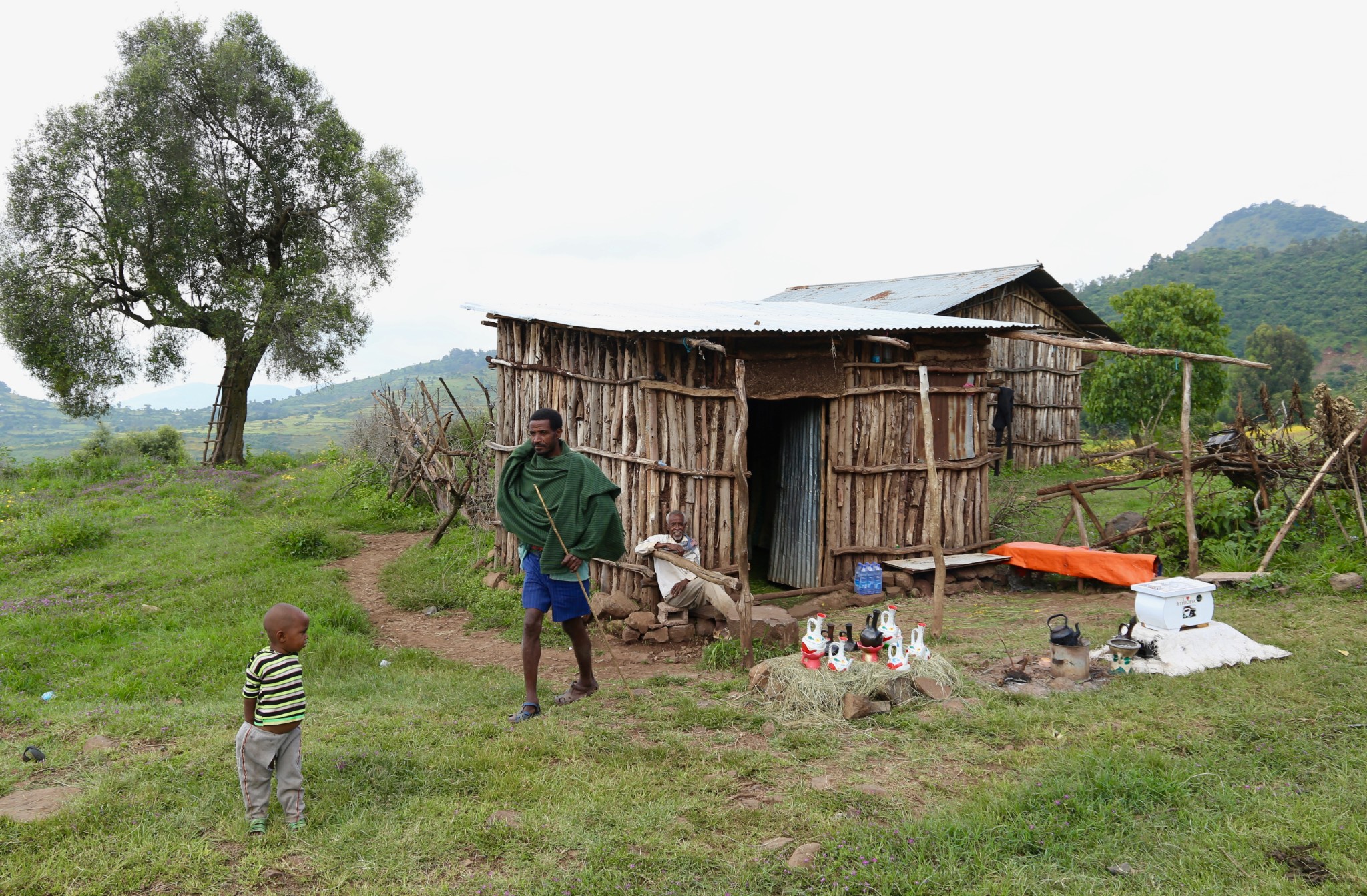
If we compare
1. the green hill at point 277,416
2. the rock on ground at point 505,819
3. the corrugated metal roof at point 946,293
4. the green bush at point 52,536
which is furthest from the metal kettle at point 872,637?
the green hill at point 277,416

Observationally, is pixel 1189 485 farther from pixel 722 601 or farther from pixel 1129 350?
pixel 722 601

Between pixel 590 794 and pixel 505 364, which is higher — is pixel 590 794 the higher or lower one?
the lower one

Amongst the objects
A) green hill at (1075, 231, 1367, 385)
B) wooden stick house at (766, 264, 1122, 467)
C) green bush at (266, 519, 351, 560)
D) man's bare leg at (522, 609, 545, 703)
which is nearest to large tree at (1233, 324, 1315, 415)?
green hill at (1075, 231, 1367, 385)

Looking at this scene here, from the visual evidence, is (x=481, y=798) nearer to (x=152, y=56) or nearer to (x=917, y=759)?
(x=917, y=759)

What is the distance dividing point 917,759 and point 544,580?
2.34m

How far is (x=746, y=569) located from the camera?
6176mm

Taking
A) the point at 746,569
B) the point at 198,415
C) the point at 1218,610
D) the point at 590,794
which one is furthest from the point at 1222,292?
the point at 198,415

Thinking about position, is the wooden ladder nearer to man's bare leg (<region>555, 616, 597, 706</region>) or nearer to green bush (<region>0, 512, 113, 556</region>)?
green bush (<region>0, 512, 113, 556</region>)

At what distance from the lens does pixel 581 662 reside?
5.35 metres

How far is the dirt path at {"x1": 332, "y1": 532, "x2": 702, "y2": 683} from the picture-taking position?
666cm

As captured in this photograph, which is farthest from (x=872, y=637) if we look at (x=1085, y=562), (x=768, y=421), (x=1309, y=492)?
(x=768, y=421)

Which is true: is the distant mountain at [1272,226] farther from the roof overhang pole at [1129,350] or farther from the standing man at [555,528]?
the standing man at [555,528]

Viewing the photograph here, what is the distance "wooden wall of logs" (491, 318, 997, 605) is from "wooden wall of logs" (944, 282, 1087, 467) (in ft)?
23.8

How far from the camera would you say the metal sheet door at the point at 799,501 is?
869 cm
